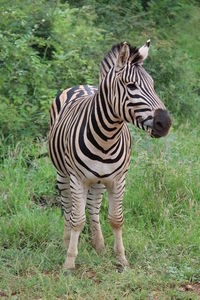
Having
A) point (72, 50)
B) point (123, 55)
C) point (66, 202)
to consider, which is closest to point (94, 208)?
point (66, 202)

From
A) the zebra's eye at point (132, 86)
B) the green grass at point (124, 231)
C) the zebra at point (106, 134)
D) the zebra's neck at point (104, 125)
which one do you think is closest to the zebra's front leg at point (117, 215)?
the zebra at point (106, 134)

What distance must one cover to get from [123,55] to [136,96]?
0.37 m

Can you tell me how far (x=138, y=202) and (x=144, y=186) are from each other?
0.21 meters

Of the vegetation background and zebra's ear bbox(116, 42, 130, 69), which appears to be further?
the vegetation background

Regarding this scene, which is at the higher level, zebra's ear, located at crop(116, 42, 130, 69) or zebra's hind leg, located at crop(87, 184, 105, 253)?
zebra's ear, located at crop(116, 42, 130, 69)

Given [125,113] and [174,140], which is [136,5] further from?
[125,113]

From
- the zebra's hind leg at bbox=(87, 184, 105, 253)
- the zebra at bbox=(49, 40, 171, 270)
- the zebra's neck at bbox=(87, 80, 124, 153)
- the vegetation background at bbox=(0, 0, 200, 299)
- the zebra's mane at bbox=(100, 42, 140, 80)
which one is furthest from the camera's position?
the zebra's hind leg at bbox=(87, 184, 105, 253)

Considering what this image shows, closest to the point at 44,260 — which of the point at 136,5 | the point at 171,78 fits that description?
the point at 171,78

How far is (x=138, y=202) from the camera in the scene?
648 centimetres

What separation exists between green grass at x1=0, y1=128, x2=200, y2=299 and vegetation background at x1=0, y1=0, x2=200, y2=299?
0.04ft

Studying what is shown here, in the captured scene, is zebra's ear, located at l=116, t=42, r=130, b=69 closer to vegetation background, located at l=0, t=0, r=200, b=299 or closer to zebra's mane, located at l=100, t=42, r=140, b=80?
zebra's mane, located at l=100, t=42, r=140, b=80

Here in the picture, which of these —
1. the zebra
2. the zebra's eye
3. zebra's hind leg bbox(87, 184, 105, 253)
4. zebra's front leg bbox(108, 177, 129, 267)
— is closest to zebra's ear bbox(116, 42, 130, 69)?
the zebra

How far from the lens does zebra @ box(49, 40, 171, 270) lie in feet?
15.7

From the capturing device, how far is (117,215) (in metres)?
5.52
